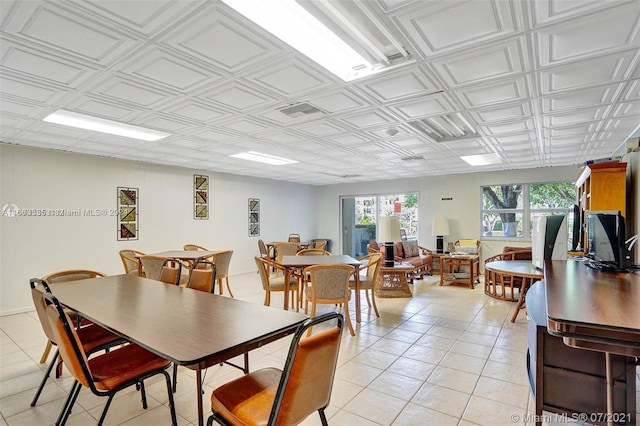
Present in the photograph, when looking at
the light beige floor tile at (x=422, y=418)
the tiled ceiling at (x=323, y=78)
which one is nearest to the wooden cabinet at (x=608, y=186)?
the tiled ceiling at (x=323, y=78)

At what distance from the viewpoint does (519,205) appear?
7613 mm

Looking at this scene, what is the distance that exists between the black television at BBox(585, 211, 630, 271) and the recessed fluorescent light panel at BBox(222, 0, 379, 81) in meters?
2.02

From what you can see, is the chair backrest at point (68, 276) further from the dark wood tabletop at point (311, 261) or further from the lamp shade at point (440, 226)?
the lamp shade at point (440, 226)

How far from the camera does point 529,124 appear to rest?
12.7 ft

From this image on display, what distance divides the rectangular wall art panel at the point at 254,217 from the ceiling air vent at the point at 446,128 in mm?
5233

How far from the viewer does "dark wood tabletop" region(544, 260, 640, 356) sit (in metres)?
1.08

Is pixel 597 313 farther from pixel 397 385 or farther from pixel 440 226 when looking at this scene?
pixel 440 226

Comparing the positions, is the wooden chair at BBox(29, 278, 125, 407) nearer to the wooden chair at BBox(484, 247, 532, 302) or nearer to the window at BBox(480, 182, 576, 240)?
the wooden chair at BBox(484, 247, 532, 302)

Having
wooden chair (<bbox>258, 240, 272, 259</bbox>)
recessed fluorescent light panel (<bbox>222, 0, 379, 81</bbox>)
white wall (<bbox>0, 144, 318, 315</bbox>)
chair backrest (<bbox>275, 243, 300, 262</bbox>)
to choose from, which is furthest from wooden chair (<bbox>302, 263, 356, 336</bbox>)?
white wall (<bbox>0, 144, 318, 315</bbox>)

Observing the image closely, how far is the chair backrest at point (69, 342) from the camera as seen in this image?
62.8 inches

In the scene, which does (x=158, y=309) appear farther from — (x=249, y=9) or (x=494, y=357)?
(x=494, y=357)

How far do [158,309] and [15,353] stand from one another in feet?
8.59

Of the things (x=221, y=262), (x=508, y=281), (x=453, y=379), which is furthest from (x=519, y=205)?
(x=221, y=262)

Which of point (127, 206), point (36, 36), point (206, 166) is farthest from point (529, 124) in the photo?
point (127, 206)
